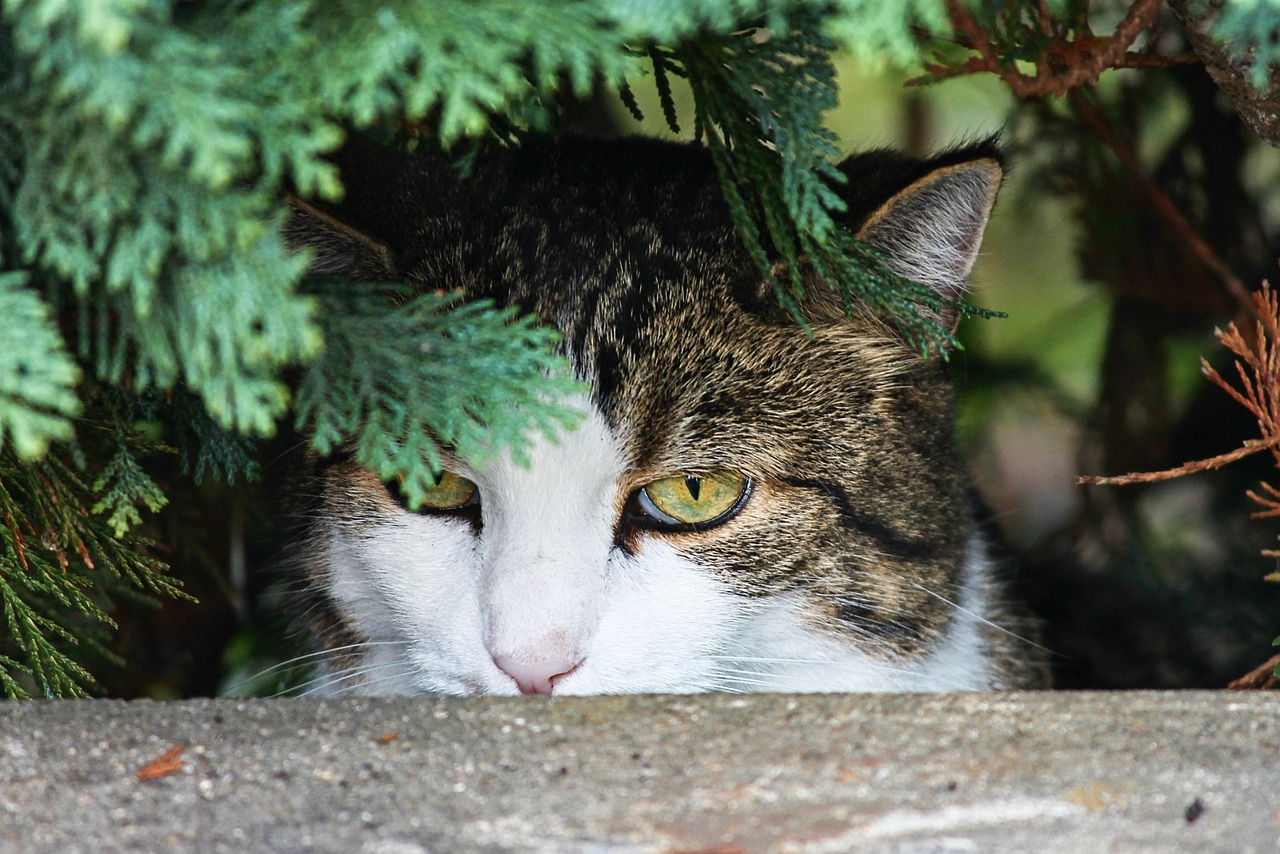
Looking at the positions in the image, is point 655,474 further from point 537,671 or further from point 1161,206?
point 1161,206

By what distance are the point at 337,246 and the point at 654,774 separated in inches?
40.7

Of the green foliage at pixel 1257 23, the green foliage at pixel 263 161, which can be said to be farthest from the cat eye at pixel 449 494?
the green foliage at pixel 1257 23

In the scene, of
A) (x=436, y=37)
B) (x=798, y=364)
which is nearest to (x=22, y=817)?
(x=436, y=37)

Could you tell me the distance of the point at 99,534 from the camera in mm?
1933

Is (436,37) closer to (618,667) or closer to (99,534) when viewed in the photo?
(618,667)

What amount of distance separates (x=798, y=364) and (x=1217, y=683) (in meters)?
1.81

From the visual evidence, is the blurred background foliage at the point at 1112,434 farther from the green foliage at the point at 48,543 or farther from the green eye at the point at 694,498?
the green eye at the point at 694,498

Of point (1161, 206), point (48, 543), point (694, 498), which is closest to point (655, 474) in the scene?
point (694, 498)

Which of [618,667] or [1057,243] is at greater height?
[1057,243]

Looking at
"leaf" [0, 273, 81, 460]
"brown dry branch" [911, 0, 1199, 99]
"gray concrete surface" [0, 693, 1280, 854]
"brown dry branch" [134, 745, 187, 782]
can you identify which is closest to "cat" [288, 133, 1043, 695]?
"brown dry branch" [911, 0, 1199, 99]

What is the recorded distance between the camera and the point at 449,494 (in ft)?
6.55

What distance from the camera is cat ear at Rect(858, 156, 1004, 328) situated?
75.3 inches

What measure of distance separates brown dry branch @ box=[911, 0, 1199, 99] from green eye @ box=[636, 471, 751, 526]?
2.31 feet

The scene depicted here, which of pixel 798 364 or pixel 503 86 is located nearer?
pixel 503 86
